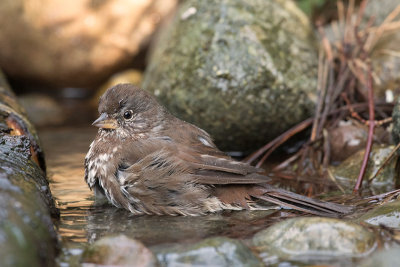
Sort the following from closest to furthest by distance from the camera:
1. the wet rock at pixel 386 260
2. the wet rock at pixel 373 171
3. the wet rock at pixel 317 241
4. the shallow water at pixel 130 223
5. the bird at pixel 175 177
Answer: the wet rock at pixel 386 260, the wet rock at pixel 317 241, the shallow water at pixel 130 223, the bird at pixel 175 177, the wet rock at pixel 373 171

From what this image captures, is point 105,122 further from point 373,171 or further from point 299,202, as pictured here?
point 373,171

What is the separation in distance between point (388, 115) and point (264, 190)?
2233 mm

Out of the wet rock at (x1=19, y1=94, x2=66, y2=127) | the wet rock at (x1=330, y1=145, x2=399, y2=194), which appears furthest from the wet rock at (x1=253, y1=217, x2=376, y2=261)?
the wet rock at (x1=19, y1=94, x2=66, y2=127)

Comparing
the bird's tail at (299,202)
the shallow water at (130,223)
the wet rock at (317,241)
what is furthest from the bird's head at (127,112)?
the wet rock at (317,241)

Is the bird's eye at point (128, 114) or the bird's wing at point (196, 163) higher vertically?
the bird's eye at point (128, 114)

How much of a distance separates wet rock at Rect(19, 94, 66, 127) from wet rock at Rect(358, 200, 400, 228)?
5.64m

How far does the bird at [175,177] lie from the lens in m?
4.11

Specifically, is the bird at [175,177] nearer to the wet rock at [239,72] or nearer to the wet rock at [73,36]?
the wet rock at [239,72]

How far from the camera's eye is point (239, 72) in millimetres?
5676

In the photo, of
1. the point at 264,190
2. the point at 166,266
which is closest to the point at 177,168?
the point at 264,190

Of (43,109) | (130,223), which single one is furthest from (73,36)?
(130,223)

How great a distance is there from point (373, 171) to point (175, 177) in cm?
206

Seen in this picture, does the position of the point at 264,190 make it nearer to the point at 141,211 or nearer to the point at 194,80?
the point at 141,211

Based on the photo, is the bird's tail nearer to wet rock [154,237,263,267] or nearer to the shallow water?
the shallow water
